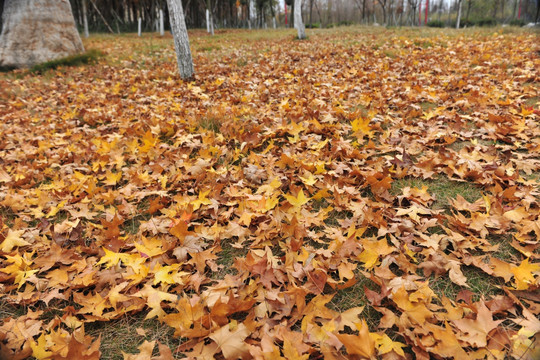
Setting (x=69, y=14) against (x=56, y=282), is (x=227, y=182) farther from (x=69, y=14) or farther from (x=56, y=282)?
(x=69, y=14)

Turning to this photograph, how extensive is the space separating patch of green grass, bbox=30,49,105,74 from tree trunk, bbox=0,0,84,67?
16.5 inches

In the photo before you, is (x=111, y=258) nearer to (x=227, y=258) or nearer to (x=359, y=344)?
(x=227, y=258)

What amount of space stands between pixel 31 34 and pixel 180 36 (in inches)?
222

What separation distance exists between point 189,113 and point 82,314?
3188mm

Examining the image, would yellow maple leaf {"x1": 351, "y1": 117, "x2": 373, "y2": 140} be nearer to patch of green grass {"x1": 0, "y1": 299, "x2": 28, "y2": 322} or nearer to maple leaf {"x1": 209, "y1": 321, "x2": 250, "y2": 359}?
maple leaf {"x1": 209, "y1": 321, "x2": 250, "y2": 359}

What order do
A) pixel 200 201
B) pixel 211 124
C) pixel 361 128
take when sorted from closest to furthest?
pixel 200 201 → pixel 361 128 → pixel 211 124

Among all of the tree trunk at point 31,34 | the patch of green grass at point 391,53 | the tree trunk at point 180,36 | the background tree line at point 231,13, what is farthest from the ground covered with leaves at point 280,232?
the background tree line at point 231,13

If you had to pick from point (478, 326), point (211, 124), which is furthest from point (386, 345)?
point (211, 124)

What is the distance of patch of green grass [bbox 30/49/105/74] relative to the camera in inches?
319

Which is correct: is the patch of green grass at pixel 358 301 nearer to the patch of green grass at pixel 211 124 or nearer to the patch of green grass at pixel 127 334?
the patch of green grass at pixel 127 334

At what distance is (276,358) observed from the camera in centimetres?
120

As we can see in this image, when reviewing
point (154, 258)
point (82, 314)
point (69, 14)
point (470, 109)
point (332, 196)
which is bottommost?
point (82, 314)

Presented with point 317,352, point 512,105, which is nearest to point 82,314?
point 317,352

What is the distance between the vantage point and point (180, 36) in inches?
244
